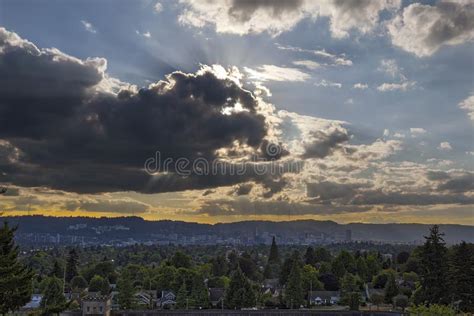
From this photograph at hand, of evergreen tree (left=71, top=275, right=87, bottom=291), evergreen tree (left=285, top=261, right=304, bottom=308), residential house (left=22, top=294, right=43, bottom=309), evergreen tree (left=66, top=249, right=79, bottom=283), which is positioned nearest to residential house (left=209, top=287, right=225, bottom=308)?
evergreen tree (left=285, top=261, right=304, bottom=308)

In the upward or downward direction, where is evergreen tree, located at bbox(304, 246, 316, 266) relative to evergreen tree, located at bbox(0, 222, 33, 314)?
downward

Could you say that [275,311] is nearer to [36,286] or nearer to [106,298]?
[106,298]

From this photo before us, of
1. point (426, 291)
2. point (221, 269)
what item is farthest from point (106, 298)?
point (221, 269)

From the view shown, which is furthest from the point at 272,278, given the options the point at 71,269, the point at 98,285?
the point at 71,269

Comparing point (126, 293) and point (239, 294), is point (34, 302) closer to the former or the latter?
point (126, 293)

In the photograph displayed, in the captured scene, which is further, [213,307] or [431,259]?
[213,307]

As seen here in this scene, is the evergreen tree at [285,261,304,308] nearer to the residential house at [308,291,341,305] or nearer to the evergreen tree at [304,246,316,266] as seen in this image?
the residential house at [308,291,341,305]
